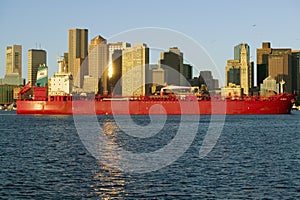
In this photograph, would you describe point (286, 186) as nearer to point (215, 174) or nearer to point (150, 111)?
point (215, 174)

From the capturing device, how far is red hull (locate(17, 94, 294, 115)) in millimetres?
92688

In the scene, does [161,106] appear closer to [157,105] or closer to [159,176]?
[157,105]

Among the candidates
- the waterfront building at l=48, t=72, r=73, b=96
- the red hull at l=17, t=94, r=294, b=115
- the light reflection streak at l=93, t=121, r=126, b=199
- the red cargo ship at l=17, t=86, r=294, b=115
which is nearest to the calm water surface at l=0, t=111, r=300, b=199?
the light reflection streak at l=93, t=121, r=126, b=199

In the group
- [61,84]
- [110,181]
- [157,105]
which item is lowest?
[110,181]

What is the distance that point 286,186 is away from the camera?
68.9ft

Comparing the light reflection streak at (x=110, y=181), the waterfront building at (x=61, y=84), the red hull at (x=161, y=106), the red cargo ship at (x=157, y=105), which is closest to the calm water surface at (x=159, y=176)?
the light reflection streak at (x=110, y=181)

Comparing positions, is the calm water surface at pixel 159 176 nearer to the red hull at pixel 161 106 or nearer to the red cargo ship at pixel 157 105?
the red hull at pixel 161 106

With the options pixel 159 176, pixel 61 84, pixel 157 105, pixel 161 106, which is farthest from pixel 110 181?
pixel 61 84

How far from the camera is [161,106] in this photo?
96.4 m

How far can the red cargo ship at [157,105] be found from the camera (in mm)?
92875

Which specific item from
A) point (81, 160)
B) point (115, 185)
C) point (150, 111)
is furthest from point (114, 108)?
point (115, 185)

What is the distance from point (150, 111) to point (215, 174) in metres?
72.9

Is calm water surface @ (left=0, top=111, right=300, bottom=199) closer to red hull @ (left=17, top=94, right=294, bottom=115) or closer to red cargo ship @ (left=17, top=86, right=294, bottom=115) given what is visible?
red hull @ (left=17, top=94, right=294, bottom=115)

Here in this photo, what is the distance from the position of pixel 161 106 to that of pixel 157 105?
1.05 metres
